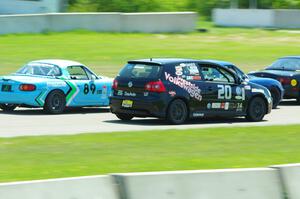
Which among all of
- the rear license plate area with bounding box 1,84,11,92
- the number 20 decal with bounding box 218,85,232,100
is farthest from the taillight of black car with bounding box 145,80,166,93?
the rear license plate area with bounding box 1,84,11,92

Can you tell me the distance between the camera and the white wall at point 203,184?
26.3ft

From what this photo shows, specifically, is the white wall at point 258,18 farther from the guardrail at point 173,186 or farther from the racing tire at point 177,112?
the guardrail at point 173,186

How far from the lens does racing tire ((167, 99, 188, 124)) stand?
18.5m

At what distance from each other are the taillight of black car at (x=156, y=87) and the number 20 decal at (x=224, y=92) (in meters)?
1.67

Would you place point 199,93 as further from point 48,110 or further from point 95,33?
point 95,33

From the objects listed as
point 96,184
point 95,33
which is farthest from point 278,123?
point 95,33

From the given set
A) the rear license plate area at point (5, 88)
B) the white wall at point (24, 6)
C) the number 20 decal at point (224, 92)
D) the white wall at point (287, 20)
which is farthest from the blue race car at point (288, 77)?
the white wall at point (287, 20)

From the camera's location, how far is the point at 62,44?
39.3 meters

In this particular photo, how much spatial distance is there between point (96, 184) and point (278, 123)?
1219cm

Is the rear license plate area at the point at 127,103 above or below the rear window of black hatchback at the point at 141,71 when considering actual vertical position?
below

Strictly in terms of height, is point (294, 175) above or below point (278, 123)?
above

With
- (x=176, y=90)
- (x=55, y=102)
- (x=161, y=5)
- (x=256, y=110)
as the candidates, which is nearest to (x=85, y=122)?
(x=55, y=102)

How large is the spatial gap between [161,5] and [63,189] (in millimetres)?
54750

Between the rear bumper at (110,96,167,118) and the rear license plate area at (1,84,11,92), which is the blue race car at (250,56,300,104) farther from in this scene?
the rear license plate area at (1,84,11,92)
